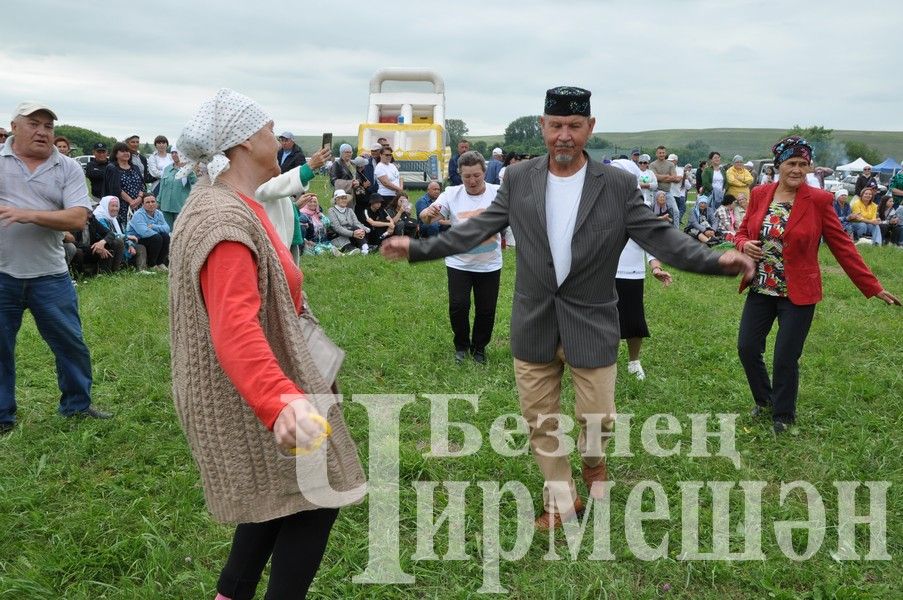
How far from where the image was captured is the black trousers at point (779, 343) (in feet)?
16.1

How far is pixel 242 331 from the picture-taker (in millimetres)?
1889

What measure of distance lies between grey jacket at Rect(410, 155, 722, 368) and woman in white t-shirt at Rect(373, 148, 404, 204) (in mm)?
11477

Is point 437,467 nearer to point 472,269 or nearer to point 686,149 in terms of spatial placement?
point 472,269

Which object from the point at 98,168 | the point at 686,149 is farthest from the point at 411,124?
the point at 686,149

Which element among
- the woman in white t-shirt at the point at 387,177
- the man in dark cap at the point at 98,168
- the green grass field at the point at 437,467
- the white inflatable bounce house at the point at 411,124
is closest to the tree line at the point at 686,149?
the white inflatable bounce house at the point at 411,124

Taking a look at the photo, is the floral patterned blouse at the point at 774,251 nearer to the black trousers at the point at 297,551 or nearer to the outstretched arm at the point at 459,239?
the outstretched arm at the point at 459,239

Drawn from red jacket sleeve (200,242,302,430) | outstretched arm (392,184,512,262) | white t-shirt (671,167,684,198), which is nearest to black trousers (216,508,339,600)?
red jacket sleeve (200,242,302,430)

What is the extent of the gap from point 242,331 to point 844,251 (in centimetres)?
444

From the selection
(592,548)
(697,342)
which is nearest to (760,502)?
(592,548)

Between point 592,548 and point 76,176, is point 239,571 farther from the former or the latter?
point 76,176

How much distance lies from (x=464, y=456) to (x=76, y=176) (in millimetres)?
3200

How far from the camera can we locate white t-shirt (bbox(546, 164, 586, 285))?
3.51 m

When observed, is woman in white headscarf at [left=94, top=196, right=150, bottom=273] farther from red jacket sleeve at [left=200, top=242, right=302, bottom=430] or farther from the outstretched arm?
red jacket sleeve at [left=200, top=242, right=302, bottom=430]

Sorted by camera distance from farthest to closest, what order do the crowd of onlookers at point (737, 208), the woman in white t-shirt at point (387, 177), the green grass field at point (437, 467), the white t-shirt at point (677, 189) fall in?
the white t-shirt at point (677, 189)
the crowd of onlookers at point (737, 208)
the woman in white t-shirt at point (387, 177)
the green grass field at point (437, 467)
